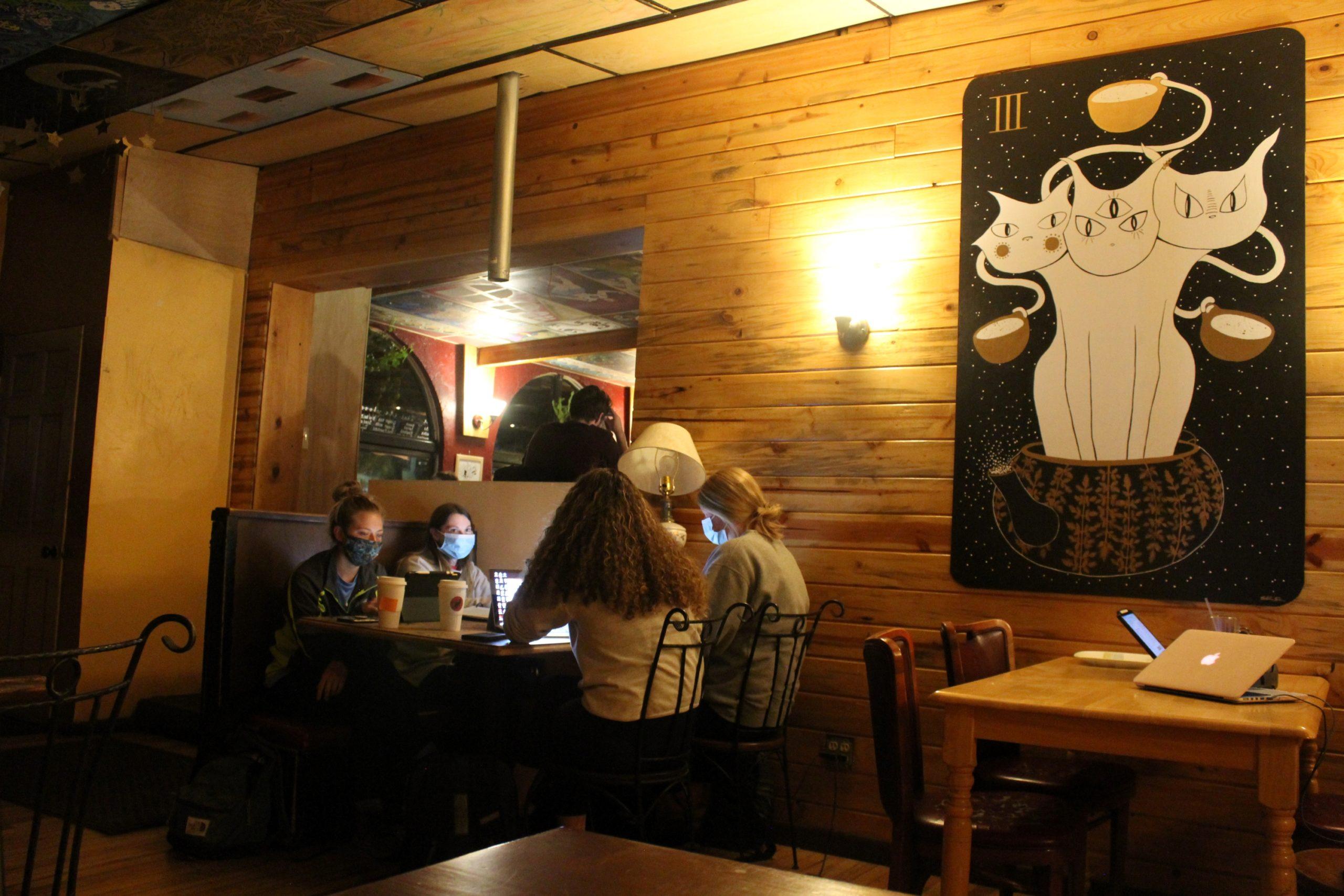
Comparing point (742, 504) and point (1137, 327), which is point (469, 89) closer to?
point (742, 504)

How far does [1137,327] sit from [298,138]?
14.1 feet

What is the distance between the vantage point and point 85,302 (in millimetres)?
5766

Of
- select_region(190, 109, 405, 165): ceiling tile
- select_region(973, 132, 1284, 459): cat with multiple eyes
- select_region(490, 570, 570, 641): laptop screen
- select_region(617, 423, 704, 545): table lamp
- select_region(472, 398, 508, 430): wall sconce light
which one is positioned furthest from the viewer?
select_region(472, 398, 508, 430): wall sconce light

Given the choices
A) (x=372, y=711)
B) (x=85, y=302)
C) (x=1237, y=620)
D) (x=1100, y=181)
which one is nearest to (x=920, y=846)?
(x=1237, y=620)

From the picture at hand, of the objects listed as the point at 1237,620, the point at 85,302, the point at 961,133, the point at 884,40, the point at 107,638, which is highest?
the point at 884,40

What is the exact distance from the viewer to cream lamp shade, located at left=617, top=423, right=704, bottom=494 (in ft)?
13.8

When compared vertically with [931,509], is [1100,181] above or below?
above

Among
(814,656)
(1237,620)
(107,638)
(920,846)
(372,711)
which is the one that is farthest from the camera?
(107,638)

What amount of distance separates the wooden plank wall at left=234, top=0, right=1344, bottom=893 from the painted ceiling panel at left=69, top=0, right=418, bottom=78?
107 cm

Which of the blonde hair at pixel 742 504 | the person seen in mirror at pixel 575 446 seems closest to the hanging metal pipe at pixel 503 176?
the person seen in mirror at pixel 575 446

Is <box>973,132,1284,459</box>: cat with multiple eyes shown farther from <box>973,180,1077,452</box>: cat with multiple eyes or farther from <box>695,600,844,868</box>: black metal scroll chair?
<box>695,600,844,868</box>: black metal scroll chair

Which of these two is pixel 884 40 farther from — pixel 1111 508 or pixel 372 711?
pixel 372 711

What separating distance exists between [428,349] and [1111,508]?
850cm

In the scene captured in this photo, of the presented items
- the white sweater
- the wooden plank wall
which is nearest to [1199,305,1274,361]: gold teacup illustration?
the wooden plank wall
